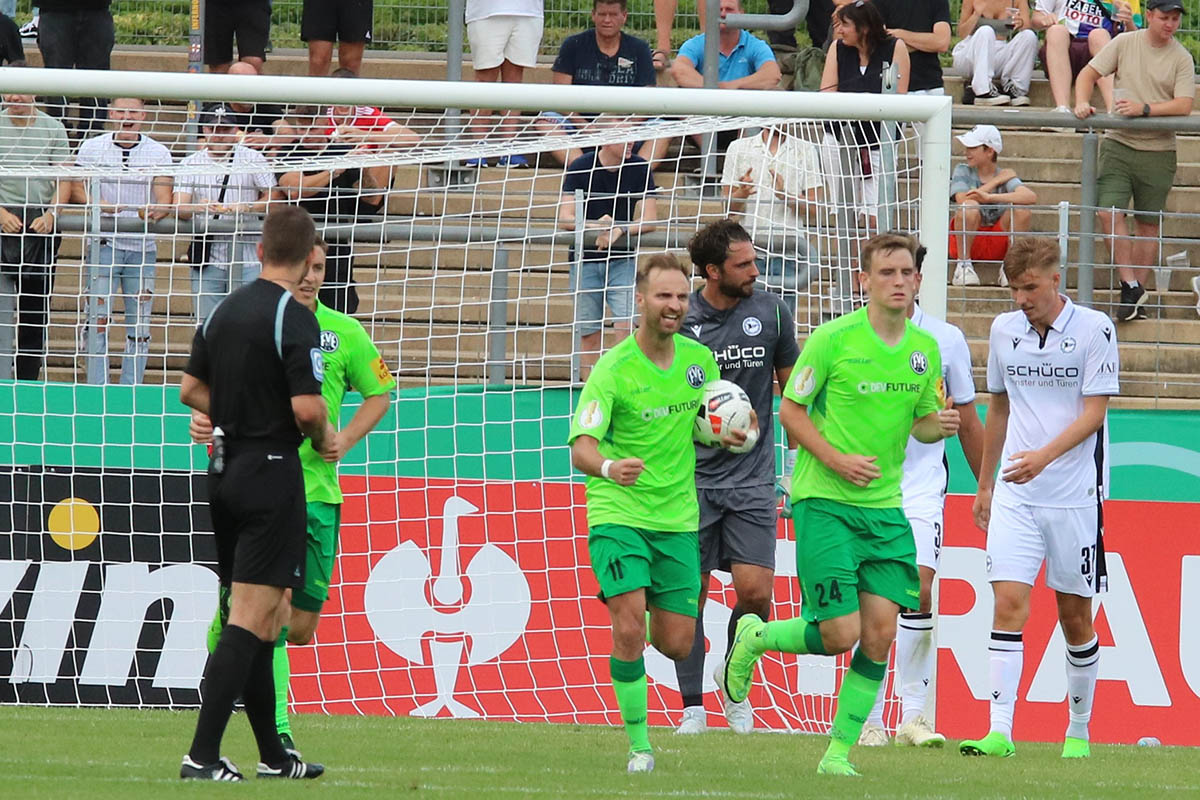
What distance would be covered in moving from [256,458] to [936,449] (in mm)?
3810

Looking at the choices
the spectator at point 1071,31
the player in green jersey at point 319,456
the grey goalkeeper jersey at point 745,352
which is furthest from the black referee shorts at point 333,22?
the player in green jersey at point 319,456

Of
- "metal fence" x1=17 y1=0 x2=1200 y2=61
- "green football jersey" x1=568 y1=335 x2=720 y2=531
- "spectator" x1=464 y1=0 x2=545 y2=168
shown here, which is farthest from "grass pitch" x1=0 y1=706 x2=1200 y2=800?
"metal fence" x1=17 y1=0 x2=1200 y2=61

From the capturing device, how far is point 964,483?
1056cm

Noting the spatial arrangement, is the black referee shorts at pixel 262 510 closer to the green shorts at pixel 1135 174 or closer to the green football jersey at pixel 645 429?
the green football jersey at pixel 645 429

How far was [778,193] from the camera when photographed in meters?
10.3

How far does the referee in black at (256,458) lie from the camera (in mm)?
6453

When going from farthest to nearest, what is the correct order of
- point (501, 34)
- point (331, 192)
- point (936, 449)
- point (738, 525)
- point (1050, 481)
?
point (501, 34) < point (331, 192) < point (738, 525) < point (936, 449) < point (1050, 481)

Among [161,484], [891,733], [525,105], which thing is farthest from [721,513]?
[161,484]

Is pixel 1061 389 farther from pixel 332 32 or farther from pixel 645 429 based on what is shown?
pixel 332 32

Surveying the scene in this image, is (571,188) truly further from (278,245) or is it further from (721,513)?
(278,245)

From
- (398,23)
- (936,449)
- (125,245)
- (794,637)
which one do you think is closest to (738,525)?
(936,449)

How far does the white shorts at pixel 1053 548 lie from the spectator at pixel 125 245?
17.7ft

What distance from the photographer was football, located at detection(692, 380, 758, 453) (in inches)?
297

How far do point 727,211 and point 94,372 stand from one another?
4.02m
